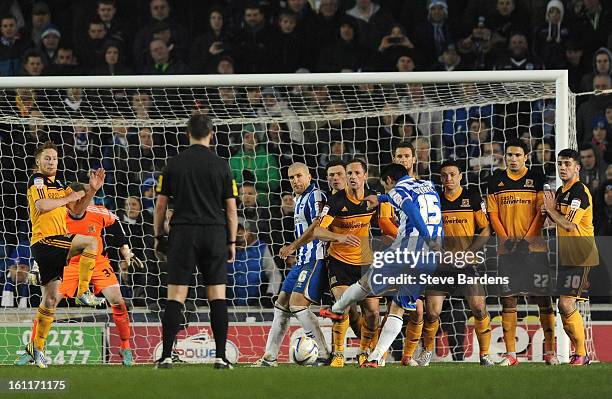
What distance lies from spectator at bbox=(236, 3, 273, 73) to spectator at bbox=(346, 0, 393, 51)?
1072 millimetres

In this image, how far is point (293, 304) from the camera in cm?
1008

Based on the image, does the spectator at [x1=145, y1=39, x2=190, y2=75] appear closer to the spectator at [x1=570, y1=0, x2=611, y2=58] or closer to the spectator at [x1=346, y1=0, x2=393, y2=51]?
the spectator at [x1=346, y1=0, x2=393, y2=51]

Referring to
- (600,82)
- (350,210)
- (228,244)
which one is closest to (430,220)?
(350,210)

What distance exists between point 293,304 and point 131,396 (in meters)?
3.24

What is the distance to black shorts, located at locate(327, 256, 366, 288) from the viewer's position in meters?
10.1

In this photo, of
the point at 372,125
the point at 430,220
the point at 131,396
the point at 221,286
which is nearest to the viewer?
the point at 131,396

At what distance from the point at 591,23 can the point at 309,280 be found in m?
5.93

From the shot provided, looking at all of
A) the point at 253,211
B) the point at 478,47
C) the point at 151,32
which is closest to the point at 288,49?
the point at 151,32

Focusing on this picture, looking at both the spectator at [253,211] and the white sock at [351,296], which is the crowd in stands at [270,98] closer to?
the spectator at [253,211]

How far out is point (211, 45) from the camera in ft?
46.8

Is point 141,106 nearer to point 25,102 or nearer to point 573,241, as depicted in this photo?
point 25,102

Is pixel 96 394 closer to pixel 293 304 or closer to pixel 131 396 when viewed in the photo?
pixel 131 396

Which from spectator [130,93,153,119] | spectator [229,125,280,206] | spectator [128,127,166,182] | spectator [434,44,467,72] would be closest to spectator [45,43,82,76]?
spectator [130,93,153,119]

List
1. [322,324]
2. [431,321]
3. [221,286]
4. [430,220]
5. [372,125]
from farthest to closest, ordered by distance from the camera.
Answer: [372,125] → [322,324] → [431,321] → [430,220] → [221,286]
